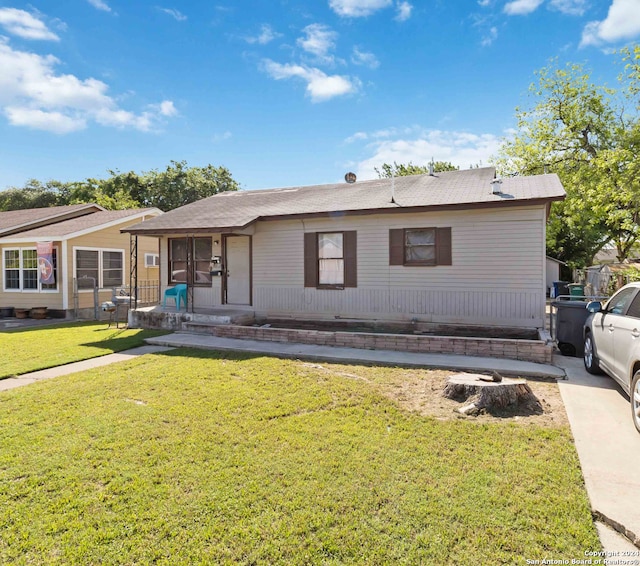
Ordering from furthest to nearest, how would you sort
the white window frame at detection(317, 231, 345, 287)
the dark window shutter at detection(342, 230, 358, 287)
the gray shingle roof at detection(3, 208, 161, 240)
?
the gray shingle roof at detection(3, 208, 161, 240)
the white window frame at detection(317, 231, 345, 287)
the dark window shutter at detection(342, 230, 358, 287)

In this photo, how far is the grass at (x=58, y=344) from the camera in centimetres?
738

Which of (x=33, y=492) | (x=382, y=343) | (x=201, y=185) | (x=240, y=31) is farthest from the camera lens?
(x=201, y=185)

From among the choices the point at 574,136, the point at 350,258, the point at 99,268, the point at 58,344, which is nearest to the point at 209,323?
the point at 58,344

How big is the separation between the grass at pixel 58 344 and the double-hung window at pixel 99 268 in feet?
9.67

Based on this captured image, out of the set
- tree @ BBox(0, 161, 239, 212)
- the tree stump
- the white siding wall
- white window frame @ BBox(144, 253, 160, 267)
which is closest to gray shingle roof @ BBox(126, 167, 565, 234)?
the white siding wall

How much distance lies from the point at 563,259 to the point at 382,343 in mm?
27684

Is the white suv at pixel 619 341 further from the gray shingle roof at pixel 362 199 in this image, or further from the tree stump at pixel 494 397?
the gray shingle roof at pixel 362 199

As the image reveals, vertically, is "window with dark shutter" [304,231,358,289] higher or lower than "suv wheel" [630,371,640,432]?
higher

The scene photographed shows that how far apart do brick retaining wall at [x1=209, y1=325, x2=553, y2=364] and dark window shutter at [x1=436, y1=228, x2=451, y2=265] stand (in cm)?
236

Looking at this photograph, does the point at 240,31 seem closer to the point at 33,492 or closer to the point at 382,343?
the point at 382,343

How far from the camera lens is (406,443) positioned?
3893 mm

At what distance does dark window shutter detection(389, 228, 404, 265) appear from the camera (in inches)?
397

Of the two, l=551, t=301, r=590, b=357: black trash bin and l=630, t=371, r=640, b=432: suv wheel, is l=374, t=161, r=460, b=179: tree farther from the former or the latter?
l=630, t=371, r=640, b=432: suv wheel

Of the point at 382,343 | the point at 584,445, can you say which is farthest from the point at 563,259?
the point at 584,445
